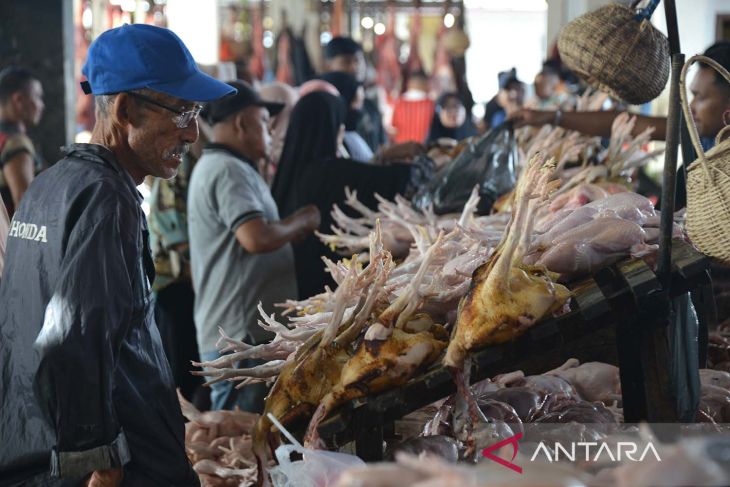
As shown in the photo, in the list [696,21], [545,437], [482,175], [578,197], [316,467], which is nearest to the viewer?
[316,467]

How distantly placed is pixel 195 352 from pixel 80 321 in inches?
128

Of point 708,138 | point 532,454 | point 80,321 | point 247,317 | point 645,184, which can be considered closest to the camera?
point 532,454

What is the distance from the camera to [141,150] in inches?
90.7

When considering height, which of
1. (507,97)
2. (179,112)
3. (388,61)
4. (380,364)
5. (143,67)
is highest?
(388,61)

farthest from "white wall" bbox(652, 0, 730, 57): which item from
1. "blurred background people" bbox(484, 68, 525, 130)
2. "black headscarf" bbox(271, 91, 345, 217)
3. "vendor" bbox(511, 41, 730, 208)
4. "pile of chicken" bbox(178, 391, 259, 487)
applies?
"pile of chicken" bbox(178, 391, 259, 487)

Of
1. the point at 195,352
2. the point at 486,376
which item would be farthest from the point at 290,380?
the point at 195,352

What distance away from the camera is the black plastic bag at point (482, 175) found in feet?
13.4

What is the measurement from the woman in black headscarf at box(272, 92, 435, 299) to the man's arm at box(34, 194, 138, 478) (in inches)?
104

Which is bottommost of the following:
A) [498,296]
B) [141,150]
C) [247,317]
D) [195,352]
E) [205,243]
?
[195,352]

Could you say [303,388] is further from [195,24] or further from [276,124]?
[195,24]

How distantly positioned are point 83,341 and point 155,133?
21.3 inches

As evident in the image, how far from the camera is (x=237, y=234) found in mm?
4020

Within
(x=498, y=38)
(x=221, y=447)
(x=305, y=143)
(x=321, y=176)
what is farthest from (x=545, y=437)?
(x=498, y=38)

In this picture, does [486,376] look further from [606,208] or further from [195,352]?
[195,352]
